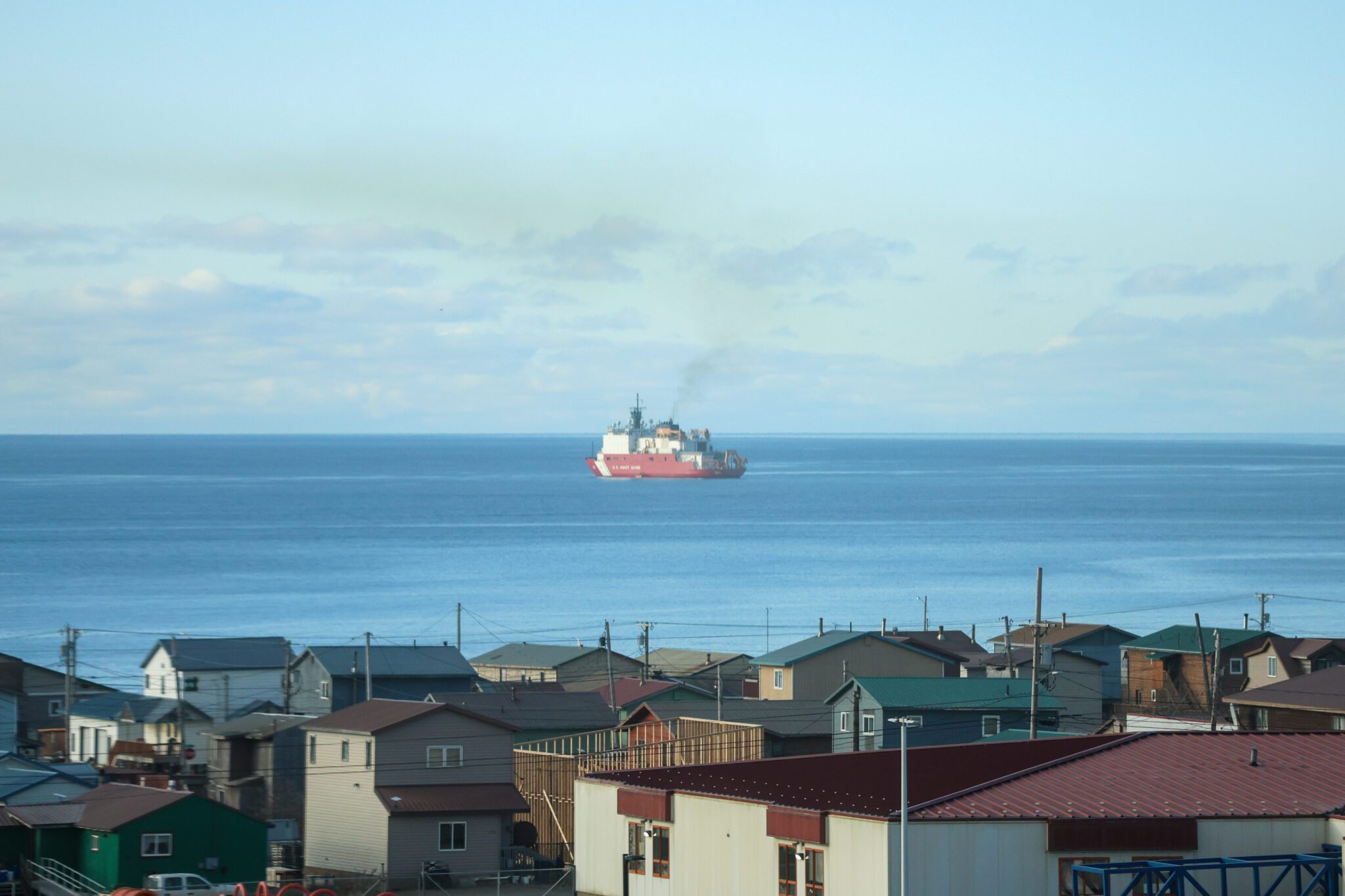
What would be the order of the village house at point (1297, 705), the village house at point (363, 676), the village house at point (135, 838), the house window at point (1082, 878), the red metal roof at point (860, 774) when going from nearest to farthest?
the house window at point (1082, 878) → the red metal roof at point (860, 774) → the village house at point (135, 838) → the village house at point (1297, 705) → the village house at point (363, 676)

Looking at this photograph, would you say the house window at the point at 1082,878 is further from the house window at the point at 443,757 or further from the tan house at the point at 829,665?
the tan house at the point at 829,665

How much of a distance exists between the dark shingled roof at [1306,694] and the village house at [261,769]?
19.0 metres

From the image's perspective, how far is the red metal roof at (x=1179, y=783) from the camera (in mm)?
17047

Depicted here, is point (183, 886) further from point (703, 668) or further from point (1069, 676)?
point (703, 668)

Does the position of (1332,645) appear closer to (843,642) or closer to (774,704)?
(843,642)

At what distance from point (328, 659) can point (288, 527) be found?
97915mm

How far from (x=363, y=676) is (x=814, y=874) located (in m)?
25.7

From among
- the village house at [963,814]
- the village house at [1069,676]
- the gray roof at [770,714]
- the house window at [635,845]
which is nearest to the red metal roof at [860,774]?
the village house at [963,814]

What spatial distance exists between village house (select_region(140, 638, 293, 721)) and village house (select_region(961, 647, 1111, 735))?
19.4 metres

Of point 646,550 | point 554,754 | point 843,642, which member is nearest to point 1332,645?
point 843,642

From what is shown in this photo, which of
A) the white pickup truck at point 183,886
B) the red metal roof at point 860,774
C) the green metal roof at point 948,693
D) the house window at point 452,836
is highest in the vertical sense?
the green metal roof at point 948,693

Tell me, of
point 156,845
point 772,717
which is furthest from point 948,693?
point 156,845

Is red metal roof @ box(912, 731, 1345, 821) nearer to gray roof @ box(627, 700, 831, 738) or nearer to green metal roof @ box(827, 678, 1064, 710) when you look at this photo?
green metal roof @ box(827, 678, 1064, 710)

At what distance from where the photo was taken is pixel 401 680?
139ft
